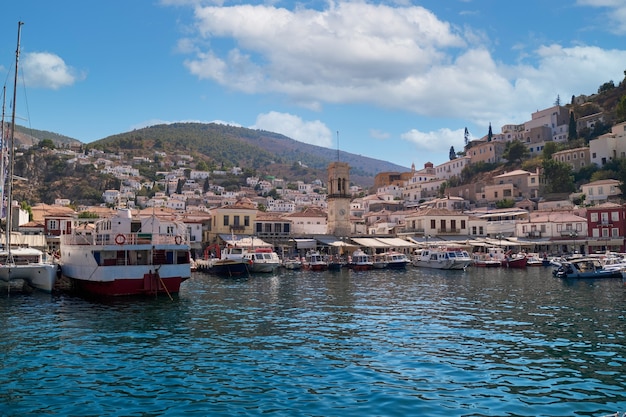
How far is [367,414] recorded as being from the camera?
11.2 metres

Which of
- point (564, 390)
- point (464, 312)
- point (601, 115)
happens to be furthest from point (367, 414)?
point (601, 115)

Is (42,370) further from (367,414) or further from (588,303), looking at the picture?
(588,303)

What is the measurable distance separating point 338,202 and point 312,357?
6019 centimetres

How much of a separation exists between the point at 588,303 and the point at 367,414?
72.2 ft

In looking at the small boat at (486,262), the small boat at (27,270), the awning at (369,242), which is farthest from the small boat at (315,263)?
the small boat at (27,270)

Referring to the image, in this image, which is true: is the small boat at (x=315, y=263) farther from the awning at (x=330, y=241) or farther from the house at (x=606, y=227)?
the house at (x=606, y=227)

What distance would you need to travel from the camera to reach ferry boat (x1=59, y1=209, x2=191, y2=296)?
30.0 metres

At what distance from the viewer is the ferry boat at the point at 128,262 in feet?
98.5

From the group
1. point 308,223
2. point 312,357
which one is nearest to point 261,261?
point 308,223

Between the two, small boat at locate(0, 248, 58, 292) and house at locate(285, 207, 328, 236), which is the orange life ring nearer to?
small boat at locate(0, 248, 58, 292)

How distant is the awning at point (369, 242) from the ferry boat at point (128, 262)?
1601 inches

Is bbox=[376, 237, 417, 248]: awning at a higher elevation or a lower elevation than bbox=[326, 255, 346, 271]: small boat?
higher

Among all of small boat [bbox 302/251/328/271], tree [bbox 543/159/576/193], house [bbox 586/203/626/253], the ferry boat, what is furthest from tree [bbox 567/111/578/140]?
the ferry boat

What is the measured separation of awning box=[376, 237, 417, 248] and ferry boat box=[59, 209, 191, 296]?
141ft
